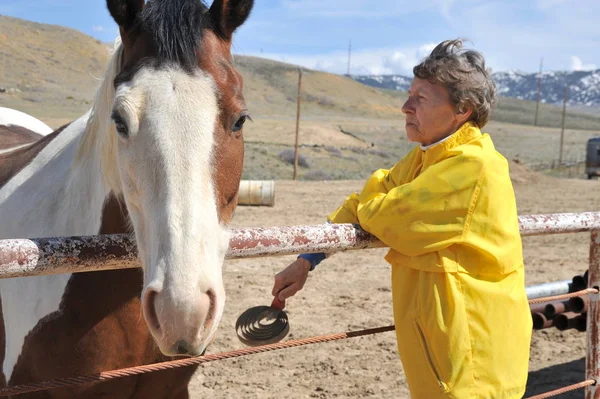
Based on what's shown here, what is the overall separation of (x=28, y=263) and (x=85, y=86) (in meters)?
52.9

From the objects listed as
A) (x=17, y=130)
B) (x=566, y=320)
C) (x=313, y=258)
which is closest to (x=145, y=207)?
(x=313, y=258)

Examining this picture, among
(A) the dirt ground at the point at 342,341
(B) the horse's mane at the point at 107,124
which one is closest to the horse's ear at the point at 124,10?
(B) the horse's mane at the point at 107,124

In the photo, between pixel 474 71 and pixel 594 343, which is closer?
pixel 474 71

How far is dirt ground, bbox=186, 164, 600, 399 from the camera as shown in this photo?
4.21 m

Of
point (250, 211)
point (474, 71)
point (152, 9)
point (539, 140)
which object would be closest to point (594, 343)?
point (474, 71)

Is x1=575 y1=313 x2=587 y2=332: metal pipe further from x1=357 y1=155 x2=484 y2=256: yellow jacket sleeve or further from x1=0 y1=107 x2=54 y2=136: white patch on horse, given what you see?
x1=0 y1=107 x2=54 y2=136: white patch on horse

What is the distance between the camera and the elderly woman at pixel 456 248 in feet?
5.68

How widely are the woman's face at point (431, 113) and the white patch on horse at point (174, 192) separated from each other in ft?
2.18

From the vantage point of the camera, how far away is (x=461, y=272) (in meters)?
1.76

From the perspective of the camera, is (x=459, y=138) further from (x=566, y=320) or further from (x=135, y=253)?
(x=566, y=320)

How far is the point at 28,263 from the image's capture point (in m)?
1.37

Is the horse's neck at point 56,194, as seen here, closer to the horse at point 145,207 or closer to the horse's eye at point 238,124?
the horse at point 145,207

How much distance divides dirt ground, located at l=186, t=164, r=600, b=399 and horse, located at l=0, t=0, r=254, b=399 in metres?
2.04

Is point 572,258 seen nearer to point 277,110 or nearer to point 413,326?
point 413,326
